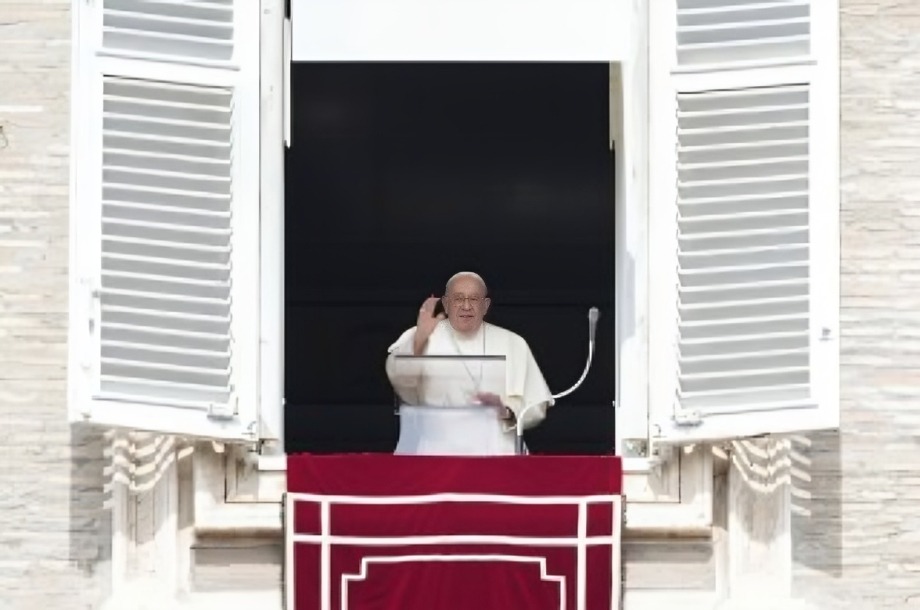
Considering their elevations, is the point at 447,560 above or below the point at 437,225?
below

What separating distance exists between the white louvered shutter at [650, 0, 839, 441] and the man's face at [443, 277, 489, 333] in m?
1.09

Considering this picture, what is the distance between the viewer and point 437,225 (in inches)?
696

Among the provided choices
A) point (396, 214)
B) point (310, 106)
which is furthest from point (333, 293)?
point (310, 106)

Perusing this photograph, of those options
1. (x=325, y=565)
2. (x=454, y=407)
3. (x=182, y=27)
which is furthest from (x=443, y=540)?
(x=182, y=27)

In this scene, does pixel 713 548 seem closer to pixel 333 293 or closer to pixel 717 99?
pixel 717 99

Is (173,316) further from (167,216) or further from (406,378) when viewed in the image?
(406,378)

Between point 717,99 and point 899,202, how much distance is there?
66 centimetres

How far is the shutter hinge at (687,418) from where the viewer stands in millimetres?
10375

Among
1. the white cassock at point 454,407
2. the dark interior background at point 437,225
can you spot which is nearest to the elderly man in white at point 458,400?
the white cassock at point 454,407

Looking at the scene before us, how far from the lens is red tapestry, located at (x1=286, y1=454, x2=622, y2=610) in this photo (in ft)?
34.3

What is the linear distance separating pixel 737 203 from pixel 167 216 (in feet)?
5.30

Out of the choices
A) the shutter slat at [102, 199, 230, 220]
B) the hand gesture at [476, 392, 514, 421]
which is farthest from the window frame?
the hand gesture at [476, 392, 514, 421]

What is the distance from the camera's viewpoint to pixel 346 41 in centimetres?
1130

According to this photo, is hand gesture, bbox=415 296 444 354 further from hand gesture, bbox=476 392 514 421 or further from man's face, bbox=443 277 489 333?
hand gesture, bbox=476 392 514 421
